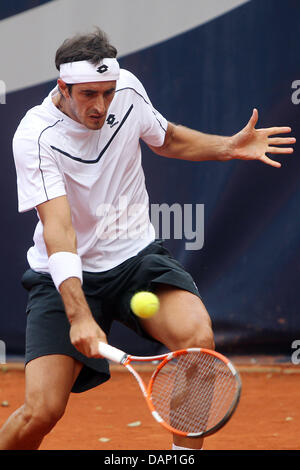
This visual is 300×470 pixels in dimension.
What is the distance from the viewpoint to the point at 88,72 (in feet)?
9.73

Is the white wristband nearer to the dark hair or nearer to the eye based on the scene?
the eye

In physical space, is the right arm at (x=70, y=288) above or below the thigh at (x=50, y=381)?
above

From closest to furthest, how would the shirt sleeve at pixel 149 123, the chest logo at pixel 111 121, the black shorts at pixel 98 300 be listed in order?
1. the black shorts at pixel 98 300
2. the chest logo at pixel 111 121
3. the shirt sleeve at pixel 149 123

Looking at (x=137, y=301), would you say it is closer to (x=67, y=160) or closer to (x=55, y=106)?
(x=67, y=160)

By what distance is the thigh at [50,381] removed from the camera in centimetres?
289

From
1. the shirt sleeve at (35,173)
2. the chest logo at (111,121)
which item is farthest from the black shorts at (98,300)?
the chest logo at (111,121)

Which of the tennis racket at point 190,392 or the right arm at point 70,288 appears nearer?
the right arm at point 70,288

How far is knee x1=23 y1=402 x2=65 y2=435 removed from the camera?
288 cm

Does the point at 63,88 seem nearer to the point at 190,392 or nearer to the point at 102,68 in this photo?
the point at 102,68

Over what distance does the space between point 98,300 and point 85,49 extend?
0.92m

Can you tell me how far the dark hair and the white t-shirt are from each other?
7.3 inches

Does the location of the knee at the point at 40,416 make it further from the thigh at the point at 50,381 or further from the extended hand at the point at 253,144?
the extended hand at the point at 253,144

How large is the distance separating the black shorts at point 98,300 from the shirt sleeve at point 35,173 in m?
0.38
